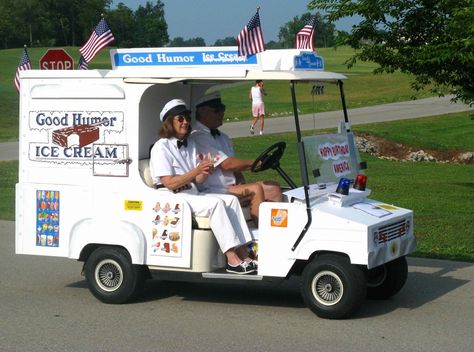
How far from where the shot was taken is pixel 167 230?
7.45 metres

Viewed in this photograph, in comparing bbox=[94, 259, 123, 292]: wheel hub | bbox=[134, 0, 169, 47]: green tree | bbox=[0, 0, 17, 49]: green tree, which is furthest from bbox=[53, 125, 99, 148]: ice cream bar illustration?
bbox=[0, 0, 17, 49]: green tree

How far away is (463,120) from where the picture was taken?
2911cm

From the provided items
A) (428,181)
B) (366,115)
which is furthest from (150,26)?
(428,181)

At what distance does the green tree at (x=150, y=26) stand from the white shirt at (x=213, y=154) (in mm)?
23586

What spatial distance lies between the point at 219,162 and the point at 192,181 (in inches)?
15.1

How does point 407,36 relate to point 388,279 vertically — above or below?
above

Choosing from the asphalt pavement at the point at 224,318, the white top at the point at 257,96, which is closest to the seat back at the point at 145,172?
the asphalt pavement at the point at 224,318

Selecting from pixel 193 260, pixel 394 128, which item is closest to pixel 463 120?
pixel 394 128

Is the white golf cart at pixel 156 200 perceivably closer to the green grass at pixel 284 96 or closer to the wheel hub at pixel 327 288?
the wheel hub at pixel 327 288

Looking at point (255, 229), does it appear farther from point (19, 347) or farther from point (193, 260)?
point (19, 347)

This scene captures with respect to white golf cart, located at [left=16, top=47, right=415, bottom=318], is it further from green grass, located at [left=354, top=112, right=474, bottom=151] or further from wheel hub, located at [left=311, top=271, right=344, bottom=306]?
green grass, located at [left=354, top=112, right=474, bottom=151]

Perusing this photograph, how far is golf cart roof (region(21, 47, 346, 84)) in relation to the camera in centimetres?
725

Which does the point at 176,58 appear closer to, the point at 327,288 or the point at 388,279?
the point at 327,288

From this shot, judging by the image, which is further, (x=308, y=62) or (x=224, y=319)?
(x=308, y=62)
